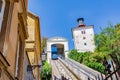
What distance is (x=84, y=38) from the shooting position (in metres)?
66.4

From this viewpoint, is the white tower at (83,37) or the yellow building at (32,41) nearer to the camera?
the yellow building at (32,41)

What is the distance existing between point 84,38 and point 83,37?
23.5 inches

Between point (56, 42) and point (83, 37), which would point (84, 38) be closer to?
point (83, 37)

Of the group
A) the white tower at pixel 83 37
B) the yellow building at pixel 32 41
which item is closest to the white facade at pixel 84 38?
the white tower at pixel 83 37

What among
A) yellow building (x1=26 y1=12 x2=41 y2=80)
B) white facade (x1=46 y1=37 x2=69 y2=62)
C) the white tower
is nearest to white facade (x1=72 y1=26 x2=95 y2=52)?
the white tower

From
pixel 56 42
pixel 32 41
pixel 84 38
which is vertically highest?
pixel 84 38

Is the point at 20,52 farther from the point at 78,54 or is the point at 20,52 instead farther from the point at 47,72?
the point at 78,54

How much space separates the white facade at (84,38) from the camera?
62781mm

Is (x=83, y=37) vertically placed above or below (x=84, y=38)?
above

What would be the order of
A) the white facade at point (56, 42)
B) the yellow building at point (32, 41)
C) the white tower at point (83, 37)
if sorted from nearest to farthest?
the yellow building at point (32, 41) → the white facade at point (56, 42) → the white tower at point (83, 37)

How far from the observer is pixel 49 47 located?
5634 cm

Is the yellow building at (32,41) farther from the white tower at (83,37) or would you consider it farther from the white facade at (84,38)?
the white tower at (83,37)

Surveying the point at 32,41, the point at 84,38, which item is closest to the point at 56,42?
the point at 84,38

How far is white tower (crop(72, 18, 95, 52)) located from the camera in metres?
63.1
